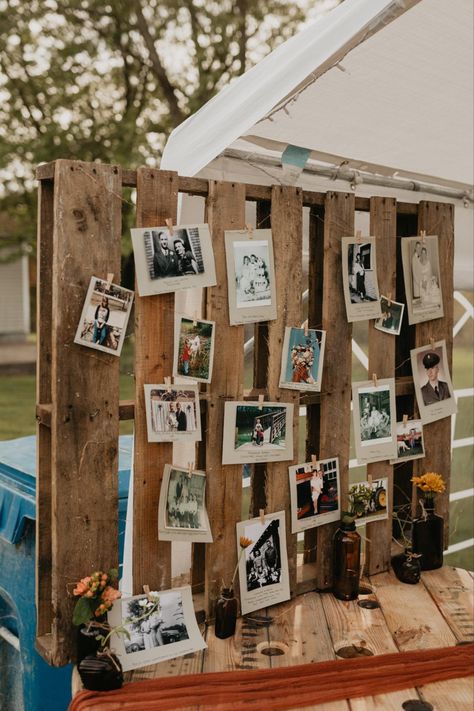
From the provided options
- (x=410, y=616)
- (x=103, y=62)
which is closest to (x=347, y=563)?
(x=410, y=616)

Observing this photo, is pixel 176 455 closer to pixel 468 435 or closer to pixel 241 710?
pixel 241 710

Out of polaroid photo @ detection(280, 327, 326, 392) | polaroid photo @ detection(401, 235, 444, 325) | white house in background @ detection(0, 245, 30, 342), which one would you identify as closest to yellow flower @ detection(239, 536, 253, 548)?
polaroid photo @ detection(280, 327, 326, 392)

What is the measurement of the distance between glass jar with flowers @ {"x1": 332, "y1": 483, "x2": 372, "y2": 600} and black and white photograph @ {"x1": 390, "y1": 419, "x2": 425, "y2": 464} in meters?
0.23

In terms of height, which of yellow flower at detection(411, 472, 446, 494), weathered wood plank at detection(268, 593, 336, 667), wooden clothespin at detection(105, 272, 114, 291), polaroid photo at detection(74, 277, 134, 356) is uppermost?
wooden clothespin at detection(105, 272, 114, 291)

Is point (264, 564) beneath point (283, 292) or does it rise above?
beneath

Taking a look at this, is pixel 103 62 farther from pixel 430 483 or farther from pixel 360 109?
pixel 430 483

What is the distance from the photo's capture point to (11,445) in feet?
8.52

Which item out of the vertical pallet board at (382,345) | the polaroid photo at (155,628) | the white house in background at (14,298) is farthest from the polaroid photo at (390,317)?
the white house in background at (14,298)

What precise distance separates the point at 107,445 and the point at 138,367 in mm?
199

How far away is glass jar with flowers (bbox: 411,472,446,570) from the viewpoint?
7.43 ft

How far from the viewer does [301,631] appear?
1.88 metres

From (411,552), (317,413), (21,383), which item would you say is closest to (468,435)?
(411,552)

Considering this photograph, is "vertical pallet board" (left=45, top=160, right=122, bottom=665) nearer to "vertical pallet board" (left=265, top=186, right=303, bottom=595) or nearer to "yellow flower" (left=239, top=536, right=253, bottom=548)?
"yellow flower" (left=239, top=536, right=253, bottom=548)

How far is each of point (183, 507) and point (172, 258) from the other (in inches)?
24.3
